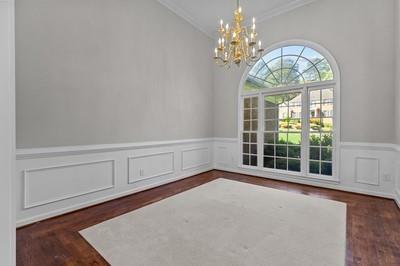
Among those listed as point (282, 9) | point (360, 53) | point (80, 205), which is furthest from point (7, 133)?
point (282, 9)

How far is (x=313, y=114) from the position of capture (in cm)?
397

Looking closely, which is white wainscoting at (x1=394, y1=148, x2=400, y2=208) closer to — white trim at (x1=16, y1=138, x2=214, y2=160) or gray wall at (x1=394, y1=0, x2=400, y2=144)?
gray wall at (x1=394, y1=0, x2=400, y2=144)

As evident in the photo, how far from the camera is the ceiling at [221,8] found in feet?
13.1

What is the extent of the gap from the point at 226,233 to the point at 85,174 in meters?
2.21

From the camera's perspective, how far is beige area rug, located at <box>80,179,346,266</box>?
5.66 feet

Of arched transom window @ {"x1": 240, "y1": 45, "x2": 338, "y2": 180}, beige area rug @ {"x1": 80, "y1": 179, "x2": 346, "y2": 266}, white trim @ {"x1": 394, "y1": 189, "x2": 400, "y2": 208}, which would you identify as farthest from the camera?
arched transom window @ {"x1": 240, "y1": 45, "x2": 338, "y2": 180}

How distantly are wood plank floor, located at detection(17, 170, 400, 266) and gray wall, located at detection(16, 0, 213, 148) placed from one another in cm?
103

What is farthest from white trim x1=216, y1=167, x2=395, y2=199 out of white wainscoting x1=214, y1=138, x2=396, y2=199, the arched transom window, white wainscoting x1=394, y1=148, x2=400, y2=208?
white wainscoting x1=394, y1=148, x2=400, y2=208

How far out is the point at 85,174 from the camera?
2.85 meters

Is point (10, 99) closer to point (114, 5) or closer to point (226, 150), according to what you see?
point (114, 5)

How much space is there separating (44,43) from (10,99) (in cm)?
196

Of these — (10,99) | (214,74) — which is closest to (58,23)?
(10,99)

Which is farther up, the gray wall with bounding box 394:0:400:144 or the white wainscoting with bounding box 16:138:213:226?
the gray wall with bounding box 394:0:400:144

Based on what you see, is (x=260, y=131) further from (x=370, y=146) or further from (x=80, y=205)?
(x=80, y=205)
